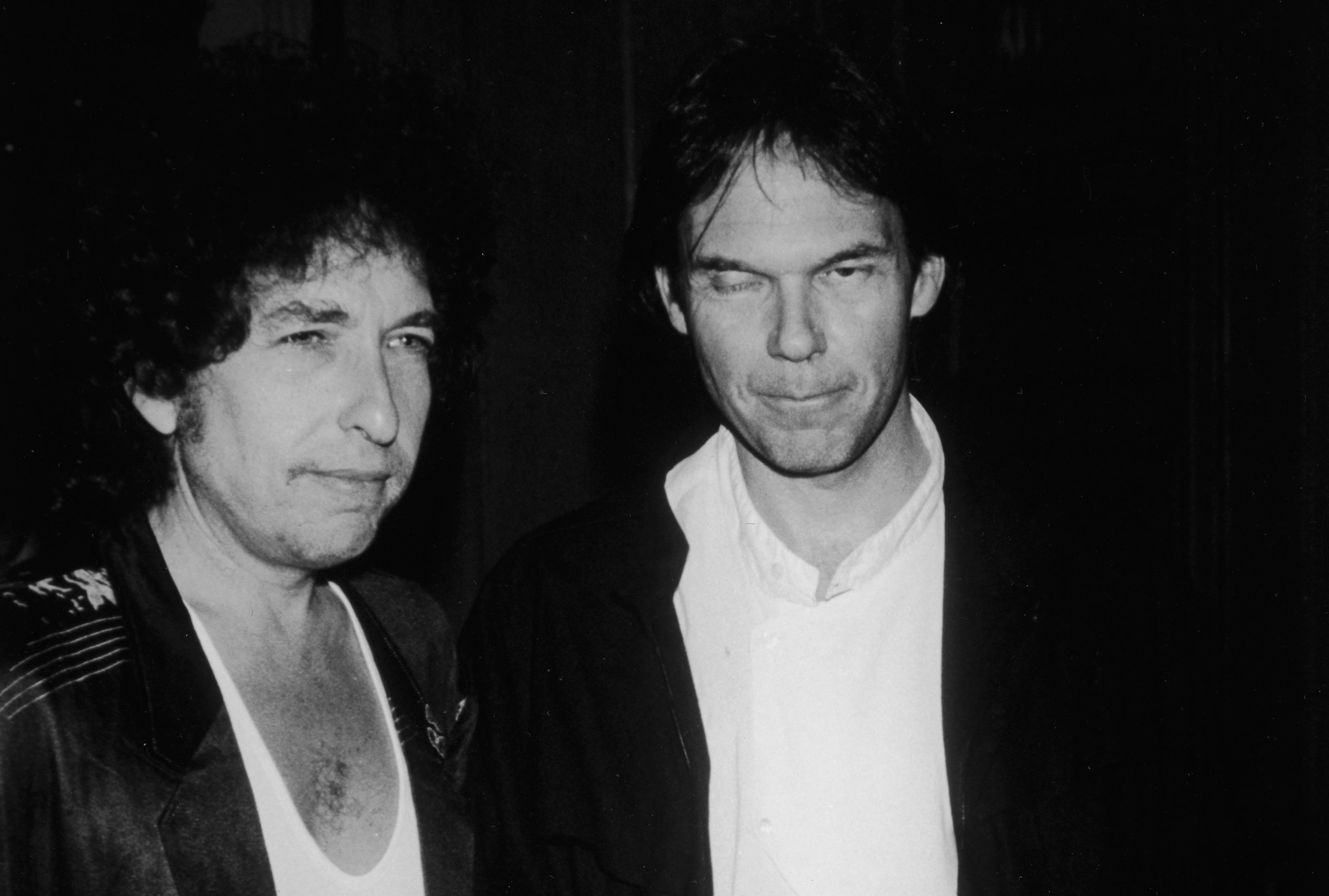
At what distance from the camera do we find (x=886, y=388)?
1.92 metres

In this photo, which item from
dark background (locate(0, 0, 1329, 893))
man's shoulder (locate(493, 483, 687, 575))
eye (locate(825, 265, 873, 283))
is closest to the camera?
eye (locate(825, 265, 873, 283))

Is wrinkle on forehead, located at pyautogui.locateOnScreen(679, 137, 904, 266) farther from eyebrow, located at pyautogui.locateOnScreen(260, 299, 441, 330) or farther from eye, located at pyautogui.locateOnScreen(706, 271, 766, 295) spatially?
eyebrow, located at pyautogui.locateOnScreen(260, 299, 441, 330)

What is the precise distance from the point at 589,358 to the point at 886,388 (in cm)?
185

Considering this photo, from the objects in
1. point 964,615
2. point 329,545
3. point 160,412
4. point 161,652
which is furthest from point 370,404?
point 964,615

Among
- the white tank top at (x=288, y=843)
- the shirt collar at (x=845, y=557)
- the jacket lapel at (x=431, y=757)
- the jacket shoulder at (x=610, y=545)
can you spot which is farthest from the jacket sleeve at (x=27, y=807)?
the shirt collar at (x=845, y=557)

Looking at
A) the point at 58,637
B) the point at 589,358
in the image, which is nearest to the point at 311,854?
the point at 58,637

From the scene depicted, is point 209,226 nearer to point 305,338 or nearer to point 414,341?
point 305,338

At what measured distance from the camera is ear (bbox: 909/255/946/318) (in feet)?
6.81

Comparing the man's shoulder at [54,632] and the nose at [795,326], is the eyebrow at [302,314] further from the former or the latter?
the nose at [795,326]

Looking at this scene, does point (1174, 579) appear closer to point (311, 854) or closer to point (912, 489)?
point (912, 489)

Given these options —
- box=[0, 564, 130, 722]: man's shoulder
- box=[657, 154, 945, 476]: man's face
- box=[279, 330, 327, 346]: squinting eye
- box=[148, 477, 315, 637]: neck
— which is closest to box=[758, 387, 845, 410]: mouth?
box=[657, 154, 945, 476]: man's face

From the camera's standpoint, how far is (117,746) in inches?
59.1

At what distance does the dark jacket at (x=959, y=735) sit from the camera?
1.78 metres

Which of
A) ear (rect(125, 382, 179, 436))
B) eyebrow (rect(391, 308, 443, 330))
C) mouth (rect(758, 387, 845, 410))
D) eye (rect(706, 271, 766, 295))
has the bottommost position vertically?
mouth (rect(758, 387, 845, 410))
